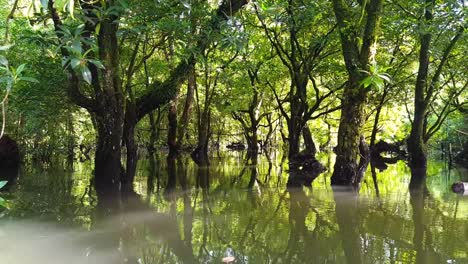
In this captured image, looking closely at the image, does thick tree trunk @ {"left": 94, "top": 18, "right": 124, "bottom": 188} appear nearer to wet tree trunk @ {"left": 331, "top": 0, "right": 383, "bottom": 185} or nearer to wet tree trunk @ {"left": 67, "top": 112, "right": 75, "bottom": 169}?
wet tree trunk @ {"left": 331, "top": 0, "right": 383, "bottom": 185}

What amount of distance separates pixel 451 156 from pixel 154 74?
17.0 m

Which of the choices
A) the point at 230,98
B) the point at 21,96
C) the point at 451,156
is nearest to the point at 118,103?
the point at 21,96

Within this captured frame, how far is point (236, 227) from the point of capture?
541 centimetres

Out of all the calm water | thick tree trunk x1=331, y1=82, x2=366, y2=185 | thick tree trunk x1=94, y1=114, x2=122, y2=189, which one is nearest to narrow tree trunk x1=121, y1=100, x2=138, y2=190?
thick tree trunk x1=94, y1=114, x2=122, y2=189

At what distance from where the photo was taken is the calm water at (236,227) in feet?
13.7

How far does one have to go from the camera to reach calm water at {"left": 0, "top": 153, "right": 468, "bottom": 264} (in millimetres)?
4176

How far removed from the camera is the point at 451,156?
2295 centimetres

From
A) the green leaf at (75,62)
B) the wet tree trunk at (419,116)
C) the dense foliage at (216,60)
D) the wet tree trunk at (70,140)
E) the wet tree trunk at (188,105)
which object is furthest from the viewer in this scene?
the wet tree trunk at (188,105)

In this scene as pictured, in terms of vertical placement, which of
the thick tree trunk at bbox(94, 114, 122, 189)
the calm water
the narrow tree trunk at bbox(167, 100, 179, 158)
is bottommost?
the calm water

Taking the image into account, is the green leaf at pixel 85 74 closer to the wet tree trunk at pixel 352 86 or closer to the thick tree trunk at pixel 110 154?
the wet tree trunk at pixel 352 86

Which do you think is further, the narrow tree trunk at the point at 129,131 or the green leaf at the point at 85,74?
the narrow tree trunk at the point at 129,131

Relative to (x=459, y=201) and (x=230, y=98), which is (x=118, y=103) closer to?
(x=459, y=201)

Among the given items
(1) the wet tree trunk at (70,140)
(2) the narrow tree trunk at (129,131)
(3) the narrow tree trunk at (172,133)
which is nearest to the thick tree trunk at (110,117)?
(2) the narrow tree trunk at (129,131)

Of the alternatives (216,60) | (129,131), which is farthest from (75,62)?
(216,60)
